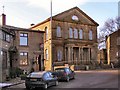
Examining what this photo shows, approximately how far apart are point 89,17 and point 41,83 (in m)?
41.2

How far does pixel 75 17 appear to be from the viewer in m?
61.1

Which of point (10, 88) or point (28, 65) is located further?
point (28, 65)

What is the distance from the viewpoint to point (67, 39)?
5872 centimetres

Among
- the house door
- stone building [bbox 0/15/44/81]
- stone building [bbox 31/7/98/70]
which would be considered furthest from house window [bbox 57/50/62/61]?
stone building [bbox 0/15/44/81]

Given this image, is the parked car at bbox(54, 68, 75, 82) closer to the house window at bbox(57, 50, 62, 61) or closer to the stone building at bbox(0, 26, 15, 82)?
the stone building at bbox(0, 26, 15, 82)

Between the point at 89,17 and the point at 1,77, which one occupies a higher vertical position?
the point at 89,17

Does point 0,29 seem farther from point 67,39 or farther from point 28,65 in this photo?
point 67,39

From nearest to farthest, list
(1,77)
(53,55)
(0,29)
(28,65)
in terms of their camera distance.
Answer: (1,77) < (0,29) < (28,65) < (53,55)

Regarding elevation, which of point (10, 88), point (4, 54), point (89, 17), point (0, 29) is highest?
point (89, 17)

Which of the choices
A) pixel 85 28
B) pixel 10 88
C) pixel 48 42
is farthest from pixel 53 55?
pixel 10 88

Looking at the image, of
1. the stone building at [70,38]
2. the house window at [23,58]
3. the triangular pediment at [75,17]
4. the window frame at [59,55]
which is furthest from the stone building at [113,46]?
the house window at [23,58]

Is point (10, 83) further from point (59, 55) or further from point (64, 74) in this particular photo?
point (59, 55)

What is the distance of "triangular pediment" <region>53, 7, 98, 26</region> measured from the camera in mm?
58656

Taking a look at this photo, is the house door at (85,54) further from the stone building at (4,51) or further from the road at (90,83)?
the road at (90,83)
